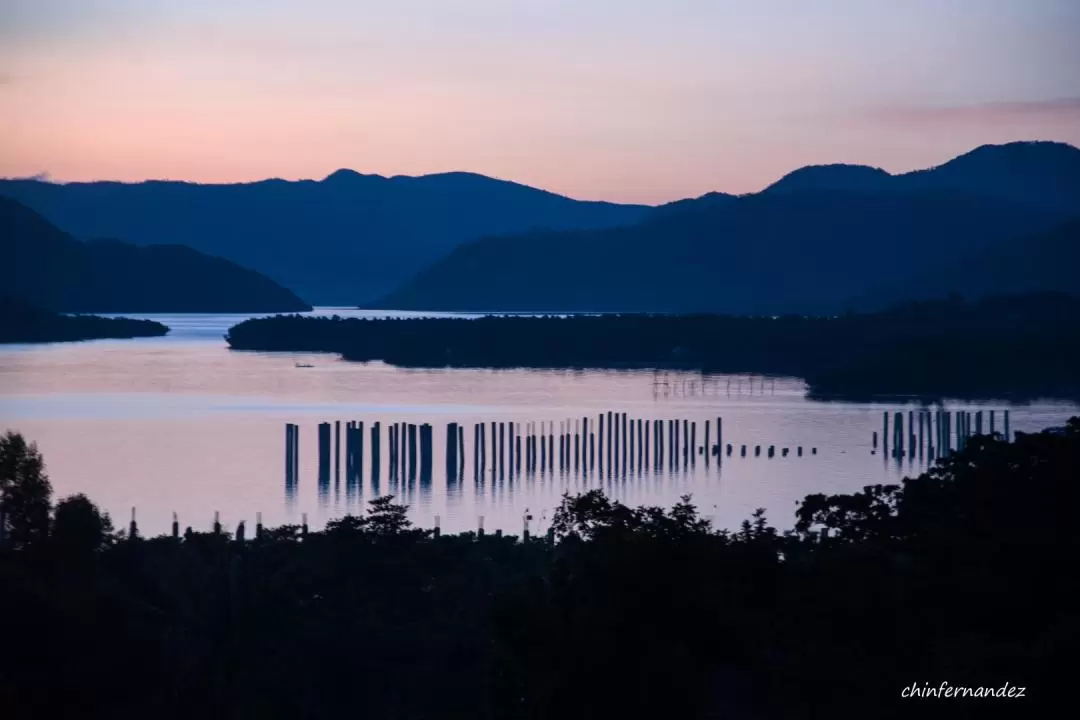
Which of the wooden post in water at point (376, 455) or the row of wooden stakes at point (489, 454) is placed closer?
the wooden post in water at point (376, 455)

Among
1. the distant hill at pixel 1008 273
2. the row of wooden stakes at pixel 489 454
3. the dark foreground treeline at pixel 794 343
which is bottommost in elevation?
the row of wooden stakes at pixel 489 454

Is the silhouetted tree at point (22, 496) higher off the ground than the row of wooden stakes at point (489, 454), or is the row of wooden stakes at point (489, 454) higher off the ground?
the silhouetted tree at point (22, 496)

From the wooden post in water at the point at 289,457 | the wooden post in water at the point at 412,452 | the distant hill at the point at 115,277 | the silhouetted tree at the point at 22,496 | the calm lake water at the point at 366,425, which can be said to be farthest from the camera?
the distant hill at the point at 115,277

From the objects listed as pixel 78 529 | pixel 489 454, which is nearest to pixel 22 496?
pixel 78 529

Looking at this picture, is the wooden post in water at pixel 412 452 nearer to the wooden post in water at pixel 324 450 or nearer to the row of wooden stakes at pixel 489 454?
the row of wooden stakes at pixel 489 454

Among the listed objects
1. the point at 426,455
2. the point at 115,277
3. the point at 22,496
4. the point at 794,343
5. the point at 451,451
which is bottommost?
the point at 426,455

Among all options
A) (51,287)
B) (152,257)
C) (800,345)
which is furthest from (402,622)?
(152,257)

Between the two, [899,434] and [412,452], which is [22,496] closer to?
[412,452]

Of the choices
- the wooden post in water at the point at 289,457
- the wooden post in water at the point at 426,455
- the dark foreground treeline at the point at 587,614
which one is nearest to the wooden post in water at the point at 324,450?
the wooden post in water at the point at 289,457
